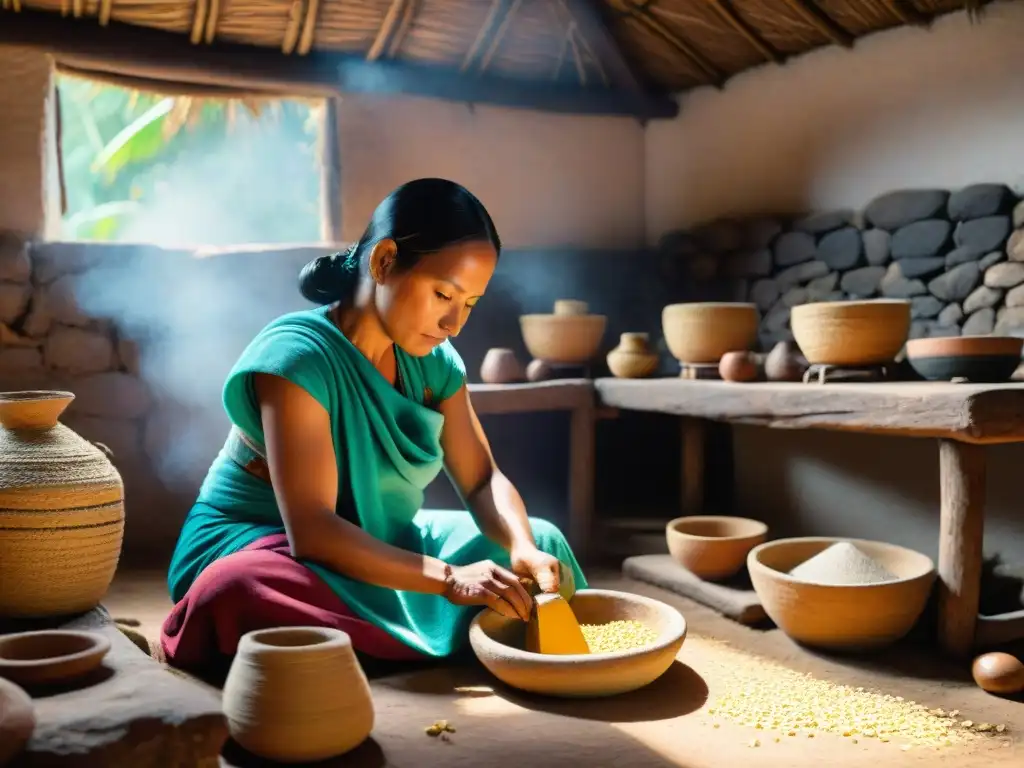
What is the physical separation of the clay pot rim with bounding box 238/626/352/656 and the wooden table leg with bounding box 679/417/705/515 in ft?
7.98

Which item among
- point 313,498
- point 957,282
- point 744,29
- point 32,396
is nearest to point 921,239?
point 957,282

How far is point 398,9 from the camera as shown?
4.12 meters

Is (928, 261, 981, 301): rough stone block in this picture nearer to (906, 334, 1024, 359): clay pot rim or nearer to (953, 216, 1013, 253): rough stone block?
(953, 216, 1013, 253): rough stone block

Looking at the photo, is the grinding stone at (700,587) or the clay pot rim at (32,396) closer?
the clay pot rim at (32,396)

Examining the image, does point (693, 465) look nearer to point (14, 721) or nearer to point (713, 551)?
point (713, 551)

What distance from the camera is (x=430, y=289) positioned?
2229 millimetres

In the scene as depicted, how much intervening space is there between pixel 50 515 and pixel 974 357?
256 centimetres

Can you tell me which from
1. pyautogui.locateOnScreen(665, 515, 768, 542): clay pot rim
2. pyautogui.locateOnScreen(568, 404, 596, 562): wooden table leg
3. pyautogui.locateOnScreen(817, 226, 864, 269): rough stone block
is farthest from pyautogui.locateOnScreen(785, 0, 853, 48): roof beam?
pyautogui.locateOnScreen(665, 515, 768, 542): clay pot rim

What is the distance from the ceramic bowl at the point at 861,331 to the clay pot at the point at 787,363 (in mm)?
194

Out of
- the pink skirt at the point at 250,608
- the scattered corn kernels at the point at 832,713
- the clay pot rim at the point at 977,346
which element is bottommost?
the scattered corn kernels at the point at 832,713

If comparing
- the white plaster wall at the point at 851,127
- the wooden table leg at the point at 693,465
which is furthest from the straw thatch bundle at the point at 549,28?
the wooden table leg at the point at 693,465

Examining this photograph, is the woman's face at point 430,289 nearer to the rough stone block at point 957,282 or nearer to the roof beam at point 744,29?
the rough stone block at point 957,282

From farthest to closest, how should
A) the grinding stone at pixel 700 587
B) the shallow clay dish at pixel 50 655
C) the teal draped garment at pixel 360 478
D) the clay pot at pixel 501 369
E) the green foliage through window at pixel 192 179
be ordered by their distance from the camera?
the green foliage through window at pixel 192 179, the clay pot at pixel 501 369, the grinding stone at pixel 700 587, the teal draped garment at pixel 360 478, the shallow clay dish at pixel 50 655

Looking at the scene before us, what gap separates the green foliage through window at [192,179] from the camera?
10.3 m
